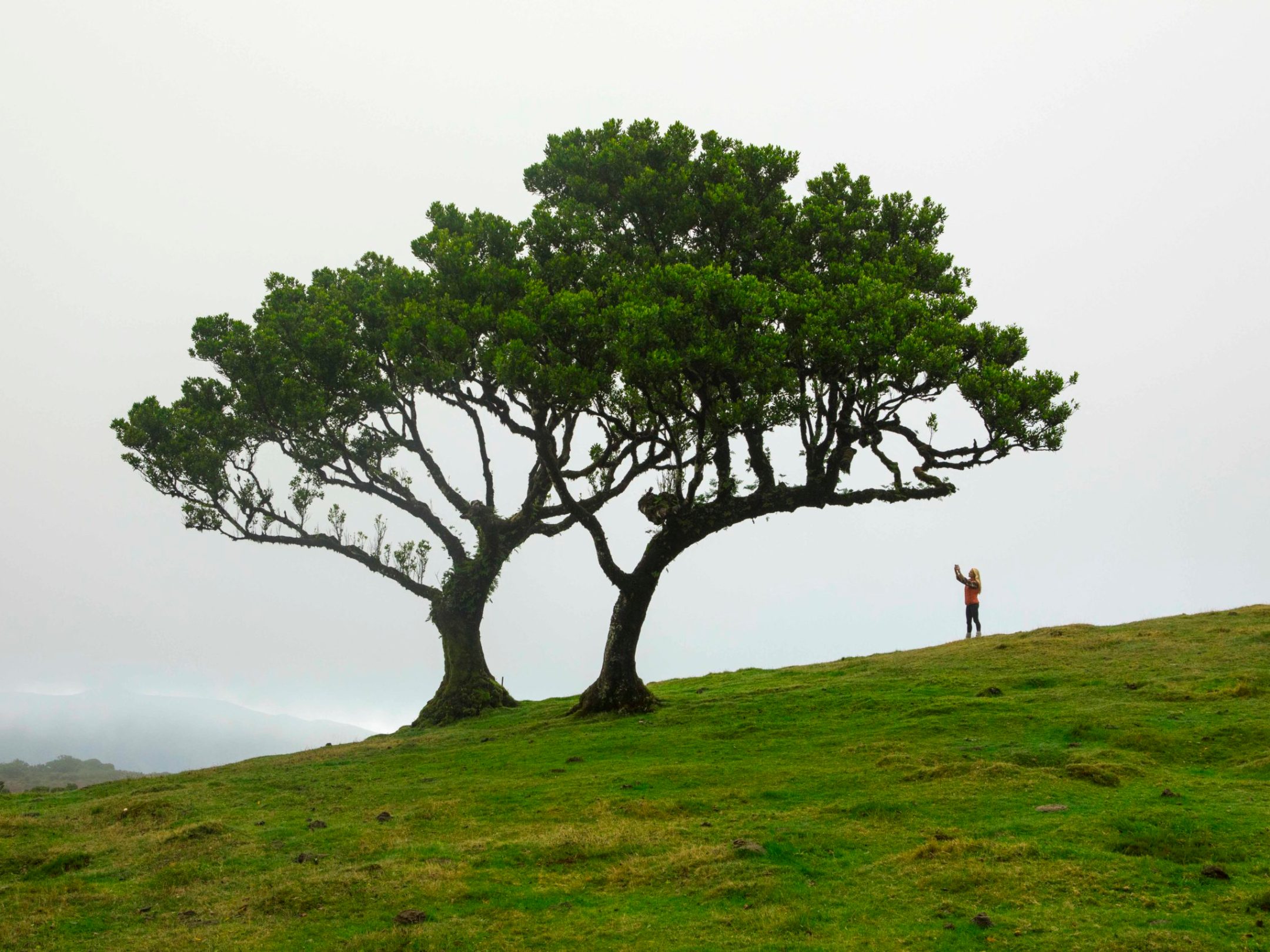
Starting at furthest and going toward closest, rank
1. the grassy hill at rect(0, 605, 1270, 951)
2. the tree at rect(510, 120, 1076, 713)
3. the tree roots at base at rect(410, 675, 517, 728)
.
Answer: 1. the tree roots at base at rect(410, 675, 517, 728)
2. the tree at rect(510, 120, 1076, 713)
3. the grassy hill at rect(0, 605, 1270, 951)

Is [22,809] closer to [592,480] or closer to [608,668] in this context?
[608,668]

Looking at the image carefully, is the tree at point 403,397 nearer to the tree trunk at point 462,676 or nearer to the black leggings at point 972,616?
the tree trunk at point 462,676

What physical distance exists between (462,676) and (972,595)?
2384cm

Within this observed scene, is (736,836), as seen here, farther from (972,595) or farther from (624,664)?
(972,595)

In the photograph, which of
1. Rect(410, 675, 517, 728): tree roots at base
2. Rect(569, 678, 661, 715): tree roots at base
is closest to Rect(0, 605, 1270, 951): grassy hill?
Rect(569, 678, 661, 715): tree roots at base

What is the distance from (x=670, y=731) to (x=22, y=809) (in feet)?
58.9

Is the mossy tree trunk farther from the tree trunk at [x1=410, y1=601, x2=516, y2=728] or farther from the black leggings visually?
the black leggings

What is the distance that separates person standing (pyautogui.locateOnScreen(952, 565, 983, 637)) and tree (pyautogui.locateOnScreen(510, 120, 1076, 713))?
14.0 m

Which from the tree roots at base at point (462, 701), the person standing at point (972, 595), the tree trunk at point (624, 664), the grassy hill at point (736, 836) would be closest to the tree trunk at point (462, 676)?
the tree roots at base at point (462, 701)

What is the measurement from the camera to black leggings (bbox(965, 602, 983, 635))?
44062 mm

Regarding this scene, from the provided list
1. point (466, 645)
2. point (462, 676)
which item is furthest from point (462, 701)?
point (466, 645)

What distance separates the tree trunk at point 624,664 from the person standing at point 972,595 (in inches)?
697

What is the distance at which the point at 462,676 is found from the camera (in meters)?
39.7

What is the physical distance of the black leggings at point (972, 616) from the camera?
44.1 meters
